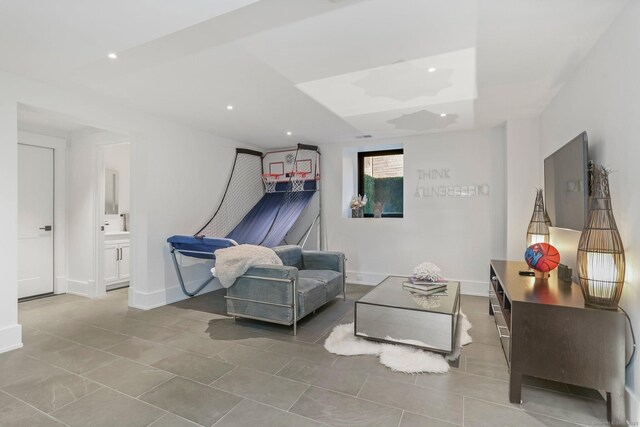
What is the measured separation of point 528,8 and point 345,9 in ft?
3.43

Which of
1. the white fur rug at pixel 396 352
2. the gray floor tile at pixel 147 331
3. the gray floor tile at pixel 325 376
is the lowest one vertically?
the gray floor tile at pixel 325 376

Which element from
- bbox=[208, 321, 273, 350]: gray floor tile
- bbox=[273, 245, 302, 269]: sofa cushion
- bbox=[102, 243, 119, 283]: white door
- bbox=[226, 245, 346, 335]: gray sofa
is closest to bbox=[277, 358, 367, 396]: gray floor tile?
A: bbox=[208, 321, 273, 350]: gray floor tile

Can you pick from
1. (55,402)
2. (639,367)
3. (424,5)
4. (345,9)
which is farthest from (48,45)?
(639,367)

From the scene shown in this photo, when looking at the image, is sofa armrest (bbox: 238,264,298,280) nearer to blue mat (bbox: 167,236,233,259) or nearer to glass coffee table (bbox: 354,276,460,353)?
blue mat (bbox: 167,236,233,259)

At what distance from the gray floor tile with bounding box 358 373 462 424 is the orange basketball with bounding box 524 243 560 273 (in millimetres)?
1326

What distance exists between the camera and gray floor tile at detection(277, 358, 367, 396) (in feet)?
6.99

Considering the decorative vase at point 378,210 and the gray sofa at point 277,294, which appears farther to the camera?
the decorative vase at point 378,210

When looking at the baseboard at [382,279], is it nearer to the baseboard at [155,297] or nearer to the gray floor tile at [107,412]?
the baseboard at [155,297]

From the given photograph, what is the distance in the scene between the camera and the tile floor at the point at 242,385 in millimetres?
1813

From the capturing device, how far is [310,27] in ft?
6.49

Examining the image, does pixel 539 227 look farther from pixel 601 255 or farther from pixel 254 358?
pixel 254 358

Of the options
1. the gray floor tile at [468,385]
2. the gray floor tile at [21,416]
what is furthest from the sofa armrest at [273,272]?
the gray floor tile at [21,416]

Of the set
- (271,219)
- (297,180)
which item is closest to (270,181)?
(297,180)

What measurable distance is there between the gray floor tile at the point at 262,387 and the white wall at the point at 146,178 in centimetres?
204
